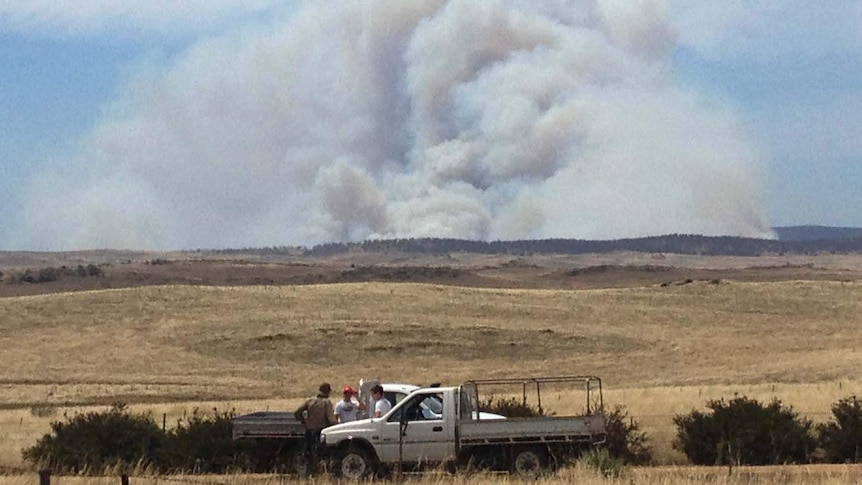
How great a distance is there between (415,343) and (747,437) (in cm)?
3515

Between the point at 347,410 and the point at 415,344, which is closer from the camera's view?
the point at 347,410

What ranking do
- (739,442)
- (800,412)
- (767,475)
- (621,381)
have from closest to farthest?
1. (767,475)
2. (739,442)
3. (800,412)
4. (621,381)

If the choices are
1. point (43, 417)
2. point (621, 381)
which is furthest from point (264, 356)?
point (43, 417)

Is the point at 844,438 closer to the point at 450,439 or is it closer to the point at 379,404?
the point at 450,439

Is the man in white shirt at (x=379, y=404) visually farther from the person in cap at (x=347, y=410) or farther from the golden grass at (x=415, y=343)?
the golden grass at (x=415, y=343)

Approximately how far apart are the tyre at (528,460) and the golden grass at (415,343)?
7.23m

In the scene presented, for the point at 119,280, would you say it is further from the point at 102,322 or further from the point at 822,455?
the point at 822,455

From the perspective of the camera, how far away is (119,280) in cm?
10250

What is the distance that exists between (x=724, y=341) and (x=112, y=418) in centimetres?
3839

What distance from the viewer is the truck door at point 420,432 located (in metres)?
18.0

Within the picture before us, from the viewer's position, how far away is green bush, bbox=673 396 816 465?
20562 mm

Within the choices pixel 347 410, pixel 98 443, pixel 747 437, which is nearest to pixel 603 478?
pixel 347 410

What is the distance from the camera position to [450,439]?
1789cm

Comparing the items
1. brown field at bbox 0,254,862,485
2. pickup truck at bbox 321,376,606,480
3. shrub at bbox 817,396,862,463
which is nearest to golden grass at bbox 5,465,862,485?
pickup truck at bbox 321,376,606,480
